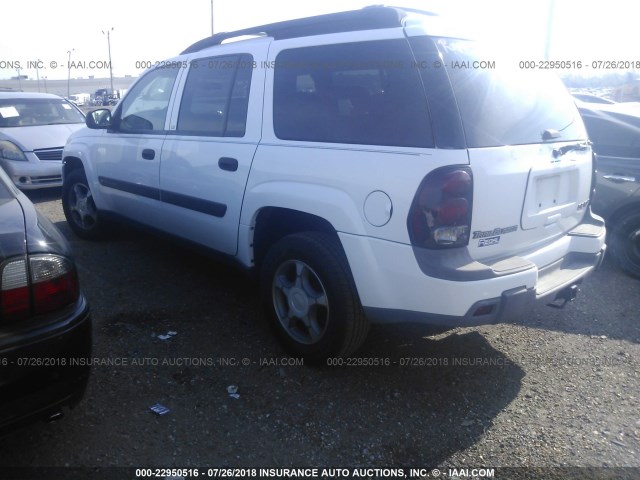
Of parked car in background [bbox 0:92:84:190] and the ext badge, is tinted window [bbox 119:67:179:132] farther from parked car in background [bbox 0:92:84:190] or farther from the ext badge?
parked car in background [bbox 0:92:84:190]

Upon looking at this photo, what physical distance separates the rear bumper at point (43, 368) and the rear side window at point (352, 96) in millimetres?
1629

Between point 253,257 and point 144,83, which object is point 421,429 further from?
point 144,83

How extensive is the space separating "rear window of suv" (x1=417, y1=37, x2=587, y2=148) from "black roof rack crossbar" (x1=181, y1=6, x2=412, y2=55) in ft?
1.03

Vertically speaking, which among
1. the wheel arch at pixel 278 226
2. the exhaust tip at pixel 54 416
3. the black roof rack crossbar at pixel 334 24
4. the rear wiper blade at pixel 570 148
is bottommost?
the exhaust tip at pixel 54 416

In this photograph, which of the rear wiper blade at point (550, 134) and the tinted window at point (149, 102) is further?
the tinted window at point (149, 102)

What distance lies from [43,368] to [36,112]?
26.7 ft

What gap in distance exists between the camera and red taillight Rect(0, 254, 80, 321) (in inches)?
84.0

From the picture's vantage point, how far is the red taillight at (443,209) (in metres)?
2.54

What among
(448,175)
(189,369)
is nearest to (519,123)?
(448,175)

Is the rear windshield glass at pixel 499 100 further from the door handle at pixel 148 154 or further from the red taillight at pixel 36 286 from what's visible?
the door handle at pixel 148 154

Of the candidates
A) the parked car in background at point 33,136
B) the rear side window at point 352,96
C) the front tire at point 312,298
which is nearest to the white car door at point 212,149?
the rear side window at point 352,96

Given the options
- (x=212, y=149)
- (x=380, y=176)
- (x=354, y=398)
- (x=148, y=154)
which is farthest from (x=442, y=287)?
(x=148, y=154)

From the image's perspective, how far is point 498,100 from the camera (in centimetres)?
286

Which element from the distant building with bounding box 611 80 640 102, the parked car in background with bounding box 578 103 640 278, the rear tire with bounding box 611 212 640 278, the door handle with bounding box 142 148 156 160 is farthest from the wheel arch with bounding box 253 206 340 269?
the distant building with bounding box 611 80 640 102
